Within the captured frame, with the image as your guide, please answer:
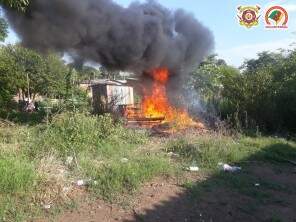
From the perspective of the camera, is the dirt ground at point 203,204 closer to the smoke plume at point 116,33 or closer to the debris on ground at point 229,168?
the debris on ground at point 229,168

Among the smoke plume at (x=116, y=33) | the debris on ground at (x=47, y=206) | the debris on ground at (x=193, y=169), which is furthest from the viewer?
the smoke plume at (x=116, y=33)

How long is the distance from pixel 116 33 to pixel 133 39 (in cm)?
59

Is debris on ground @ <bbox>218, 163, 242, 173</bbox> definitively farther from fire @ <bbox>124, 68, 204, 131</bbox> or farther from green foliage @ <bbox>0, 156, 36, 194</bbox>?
fire @ <bbox>124, 68, 204, 131</bbox>

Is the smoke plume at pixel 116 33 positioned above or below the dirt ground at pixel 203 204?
above

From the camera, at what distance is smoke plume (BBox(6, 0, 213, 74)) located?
1178 cm

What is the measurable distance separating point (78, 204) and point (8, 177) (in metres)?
1.08

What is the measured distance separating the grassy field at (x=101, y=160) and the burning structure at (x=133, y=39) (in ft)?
10.1

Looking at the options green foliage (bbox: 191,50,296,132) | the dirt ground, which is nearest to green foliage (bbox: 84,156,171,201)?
the dirt ground

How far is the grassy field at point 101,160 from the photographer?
231 inches

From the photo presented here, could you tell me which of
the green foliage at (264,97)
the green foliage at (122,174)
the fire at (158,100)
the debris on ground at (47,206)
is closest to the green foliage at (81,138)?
the green foliage at (122,174)

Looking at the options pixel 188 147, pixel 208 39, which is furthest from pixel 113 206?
pixel 208 39

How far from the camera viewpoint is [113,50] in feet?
44.1

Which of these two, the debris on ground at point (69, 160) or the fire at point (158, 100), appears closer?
the debris on ground at point (69, 160)

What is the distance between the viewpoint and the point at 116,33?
13281 mm
